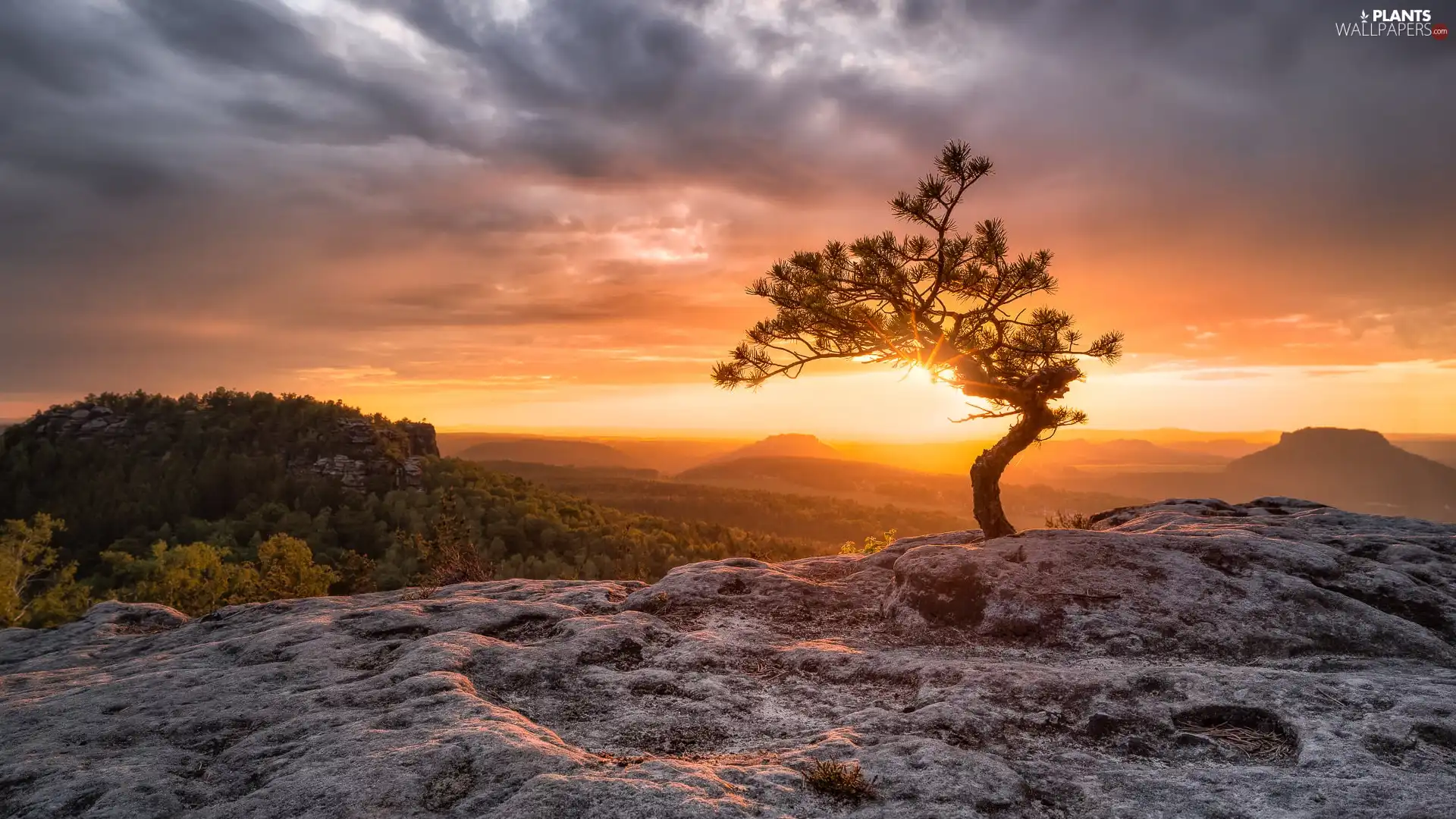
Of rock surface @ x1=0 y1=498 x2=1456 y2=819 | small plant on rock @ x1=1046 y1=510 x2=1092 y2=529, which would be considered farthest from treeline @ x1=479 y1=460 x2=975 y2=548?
rock surface @ x1=0 y1=498 x2=1456 y2=819

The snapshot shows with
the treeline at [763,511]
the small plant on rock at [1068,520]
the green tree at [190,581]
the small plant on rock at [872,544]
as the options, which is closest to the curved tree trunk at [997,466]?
the small plant on rock at [1068,520]

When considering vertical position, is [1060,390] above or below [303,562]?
above

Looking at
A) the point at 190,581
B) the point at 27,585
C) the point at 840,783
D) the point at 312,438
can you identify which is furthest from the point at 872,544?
the point at 312,438

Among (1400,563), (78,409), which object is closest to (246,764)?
(1400,563)

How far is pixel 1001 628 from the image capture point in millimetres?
9516

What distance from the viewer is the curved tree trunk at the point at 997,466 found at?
45.0 ft

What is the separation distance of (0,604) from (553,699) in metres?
52.9

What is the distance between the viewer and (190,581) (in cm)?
4328

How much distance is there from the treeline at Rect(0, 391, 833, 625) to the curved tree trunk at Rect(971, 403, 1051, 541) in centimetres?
5841

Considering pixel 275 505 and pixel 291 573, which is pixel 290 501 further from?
pixel 291 573

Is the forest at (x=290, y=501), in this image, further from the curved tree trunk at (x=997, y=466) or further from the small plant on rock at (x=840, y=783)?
the small plant on rock at (x=840, y=783)

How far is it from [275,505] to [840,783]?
107 m

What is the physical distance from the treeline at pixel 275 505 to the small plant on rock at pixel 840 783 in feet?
203

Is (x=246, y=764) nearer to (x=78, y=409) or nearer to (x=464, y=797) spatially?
(x=464, y=797)
